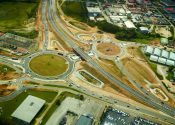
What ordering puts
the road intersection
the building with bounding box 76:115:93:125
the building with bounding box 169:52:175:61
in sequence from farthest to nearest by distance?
1. the building with bounding box 169:52:175:61
2. the road intersection
3. the building with bounding box 76:115:93:125

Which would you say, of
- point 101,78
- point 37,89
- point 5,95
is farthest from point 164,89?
point 5,95

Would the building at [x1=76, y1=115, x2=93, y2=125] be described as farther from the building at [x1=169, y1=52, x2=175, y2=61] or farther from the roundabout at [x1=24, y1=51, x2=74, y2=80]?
A: the building at [x1=169, y1=52, x2=175, y2=61]

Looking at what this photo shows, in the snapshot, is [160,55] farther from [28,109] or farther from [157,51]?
[28,109]

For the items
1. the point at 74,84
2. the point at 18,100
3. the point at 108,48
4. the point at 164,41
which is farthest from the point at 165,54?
the point at 18,100

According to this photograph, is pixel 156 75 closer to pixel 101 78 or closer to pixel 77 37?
pixel 101 78

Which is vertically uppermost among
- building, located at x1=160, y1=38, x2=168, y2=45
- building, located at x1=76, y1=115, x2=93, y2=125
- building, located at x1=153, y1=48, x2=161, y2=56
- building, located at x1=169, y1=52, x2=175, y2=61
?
building, located at x1=160, y1=38, x2=168, y2=45

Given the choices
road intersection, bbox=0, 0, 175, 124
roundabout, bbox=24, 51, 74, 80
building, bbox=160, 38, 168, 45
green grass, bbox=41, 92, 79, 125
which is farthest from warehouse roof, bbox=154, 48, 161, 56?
green grass, bbox=41, 92, 79, 125

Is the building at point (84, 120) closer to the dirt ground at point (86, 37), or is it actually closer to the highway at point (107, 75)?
the highway at point (107, 75)
